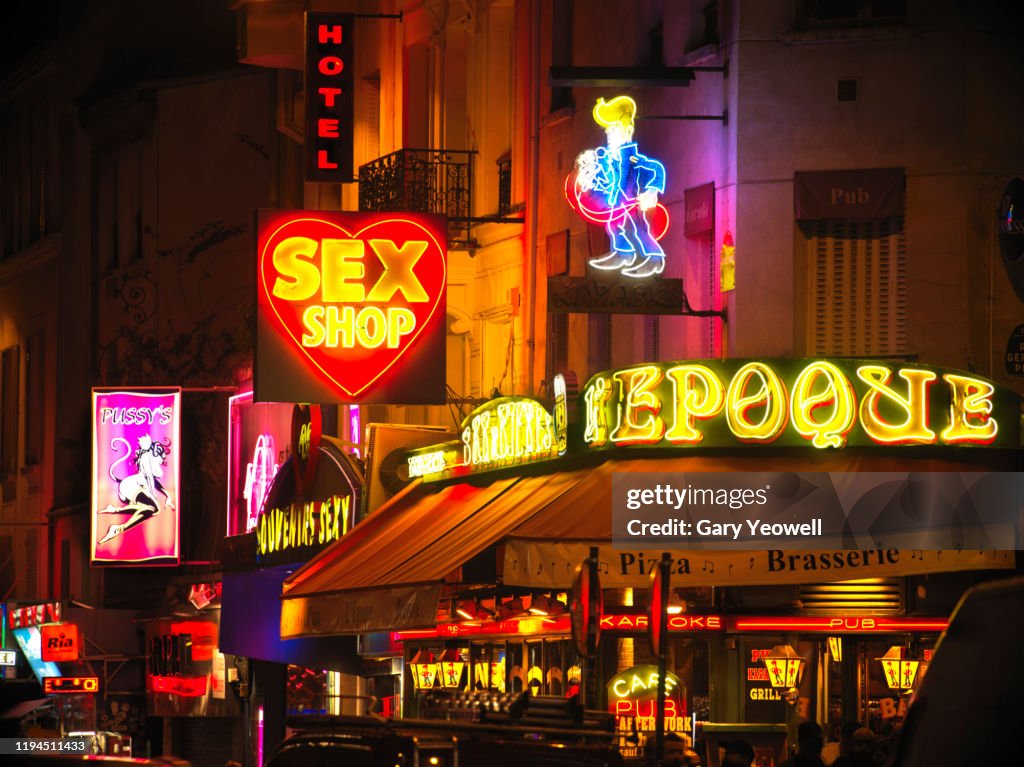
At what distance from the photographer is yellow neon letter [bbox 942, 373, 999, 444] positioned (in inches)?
642

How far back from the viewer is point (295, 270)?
68.6 feet

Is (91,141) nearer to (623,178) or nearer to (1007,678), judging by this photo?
(623,178)

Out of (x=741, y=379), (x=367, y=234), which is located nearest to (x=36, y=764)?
(x=741, y=379)

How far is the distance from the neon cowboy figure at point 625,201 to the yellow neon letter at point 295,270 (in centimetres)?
391

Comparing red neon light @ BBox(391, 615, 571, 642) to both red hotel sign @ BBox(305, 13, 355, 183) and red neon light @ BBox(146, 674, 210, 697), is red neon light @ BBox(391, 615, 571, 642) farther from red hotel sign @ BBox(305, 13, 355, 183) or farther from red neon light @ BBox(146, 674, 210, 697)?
red neon light @ BBox(146, 674, 210, 697)

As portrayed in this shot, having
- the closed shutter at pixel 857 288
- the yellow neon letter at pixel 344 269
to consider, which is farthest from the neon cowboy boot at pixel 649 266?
the yellow neon letter at pixel 344 269

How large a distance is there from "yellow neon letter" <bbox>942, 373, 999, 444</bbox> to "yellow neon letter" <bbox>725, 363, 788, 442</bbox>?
4.38 ft

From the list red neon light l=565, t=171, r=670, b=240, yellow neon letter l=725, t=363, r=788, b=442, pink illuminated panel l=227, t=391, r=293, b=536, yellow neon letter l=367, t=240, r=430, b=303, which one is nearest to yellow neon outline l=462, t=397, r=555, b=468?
yellow neon letter l=367, t=240, r=430, b=303

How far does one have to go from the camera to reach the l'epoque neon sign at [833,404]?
16.3 meters

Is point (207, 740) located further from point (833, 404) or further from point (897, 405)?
point (897, 405)

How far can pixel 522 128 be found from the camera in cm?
2228

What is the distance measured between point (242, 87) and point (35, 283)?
10019 millimetres

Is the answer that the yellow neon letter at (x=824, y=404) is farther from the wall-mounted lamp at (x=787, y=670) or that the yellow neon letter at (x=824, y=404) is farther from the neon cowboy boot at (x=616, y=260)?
the wall-mounted lamp at (x=787, y=670)

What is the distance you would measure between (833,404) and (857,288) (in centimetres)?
150
